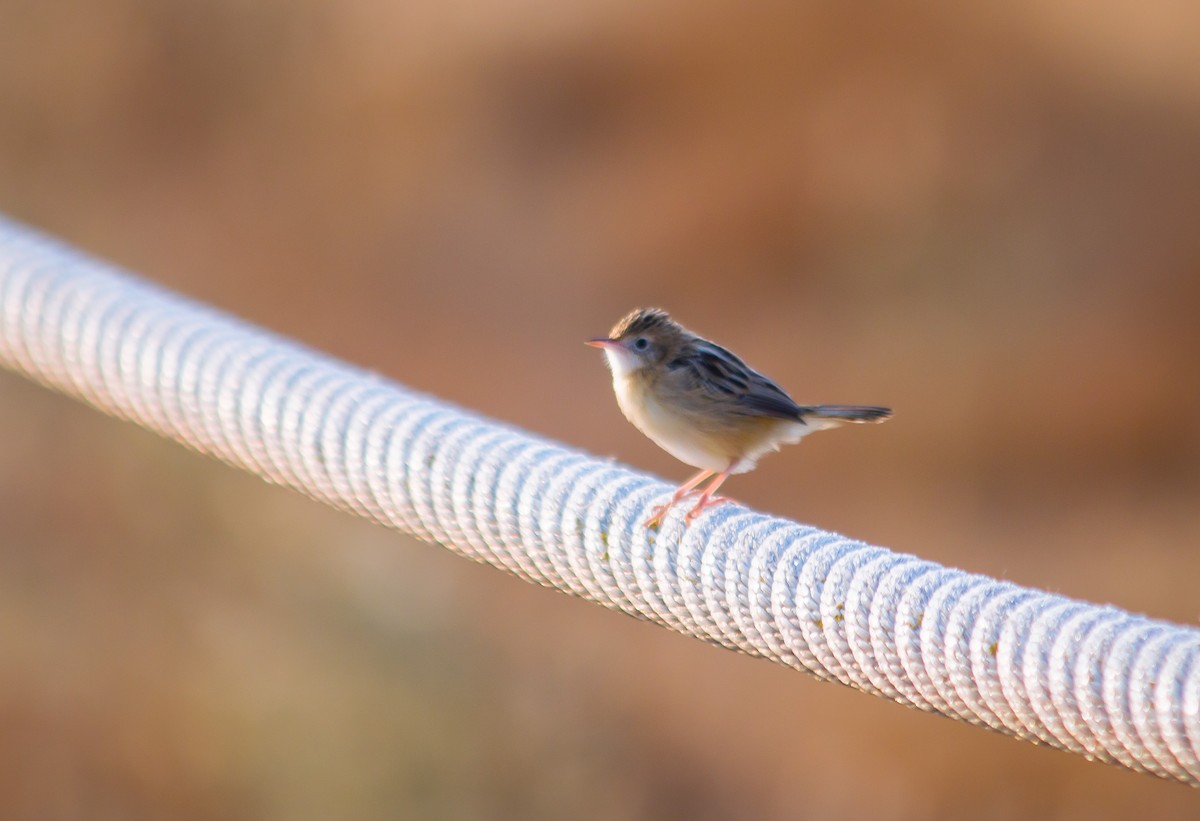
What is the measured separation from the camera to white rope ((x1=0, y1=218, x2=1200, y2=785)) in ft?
5.99

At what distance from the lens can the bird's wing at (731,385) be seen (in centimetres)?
355

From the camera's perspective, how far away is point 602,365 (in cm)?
1038

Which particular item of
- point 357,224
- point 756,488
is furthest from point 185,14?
point 756,488

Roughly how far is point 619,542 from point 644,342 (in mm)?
1319

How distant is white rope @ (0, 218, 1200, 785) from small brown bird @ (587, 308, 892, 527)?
2.40 ft

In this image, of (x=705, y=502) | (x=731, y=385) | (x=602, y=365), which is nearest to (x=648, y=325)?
(x=731, y=385)

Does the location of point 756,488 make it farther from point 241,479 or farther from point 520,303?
point 241,479

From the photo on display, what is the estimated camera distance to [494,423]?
9.62ft

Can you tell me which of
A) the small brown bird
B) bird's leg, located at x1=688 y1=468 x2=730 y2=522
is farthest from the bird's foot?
the small brown bird

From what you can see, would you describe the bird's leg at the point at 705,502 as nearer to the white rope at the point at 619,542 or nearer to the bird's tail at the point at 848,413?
the white rope at the point at 619,542

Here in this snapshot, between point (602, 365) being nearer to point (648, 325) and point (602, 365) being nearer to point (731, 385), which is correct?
point (648, 325)

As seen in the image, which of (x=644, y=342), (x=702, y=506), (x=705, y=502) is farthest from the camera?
(x=644, y=342)

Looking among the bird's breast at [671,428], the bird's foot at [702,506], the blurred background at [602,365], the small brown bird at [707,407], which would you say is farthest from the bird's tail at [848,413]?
the blurred background at [602,365]

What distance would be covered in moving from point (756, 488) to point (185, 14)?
7.21 metres
